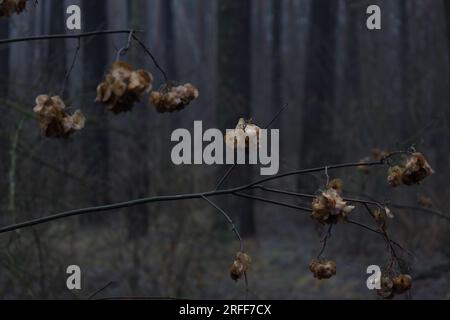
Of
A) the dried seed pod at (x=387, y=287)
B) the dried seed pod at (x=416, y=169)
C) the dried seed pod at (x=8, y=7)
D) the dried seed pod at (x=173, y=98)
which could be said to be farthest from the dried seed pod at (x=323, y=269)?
the dried seed pod at (x=8, y=7)

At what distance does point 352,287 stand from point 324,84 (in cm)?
638

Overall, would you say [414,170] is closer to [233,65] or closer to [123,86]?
[123,86]

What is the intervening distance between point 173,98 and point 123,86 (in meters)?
0.39

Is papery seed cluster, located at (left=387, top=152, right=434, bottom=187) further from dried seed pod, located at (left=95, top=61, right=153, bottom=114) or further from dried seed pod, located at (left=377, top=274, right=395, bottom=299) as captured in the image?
dried seed pod, located at (left=95, top=61, right=153, bottom=114)

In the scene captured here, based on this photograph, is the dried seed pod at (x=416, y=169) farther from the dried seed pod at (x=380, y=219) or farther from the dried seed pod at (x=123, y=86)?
the dried seed pod at (x=123, y=86)

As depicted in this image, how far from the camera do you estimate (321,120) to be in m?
14.2

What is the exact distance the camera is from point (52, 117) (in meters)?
2.09

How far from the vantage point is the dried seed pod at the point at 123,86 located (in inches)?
74.4

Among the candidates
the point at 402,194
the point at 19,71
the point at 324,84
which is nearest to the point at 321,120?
the point at 324,84

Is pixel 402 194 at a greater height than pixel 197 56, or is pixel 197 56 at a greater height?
pixel 197 56

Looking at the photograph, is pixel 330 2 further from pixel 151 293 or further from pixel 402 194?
pixel 151 293

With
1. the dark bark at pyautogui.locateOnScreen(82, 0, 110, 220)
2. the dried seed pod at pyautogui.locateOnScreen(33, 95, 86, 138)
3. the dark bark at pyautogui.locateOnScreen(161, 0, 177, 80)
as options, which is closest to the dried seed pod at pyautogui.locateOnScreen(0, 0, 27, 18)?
the dried seed pod at pyautogui.locateOnScreen(33, 95, 86, 138)

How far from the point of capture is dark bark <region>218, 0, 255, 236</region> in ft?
36.6
